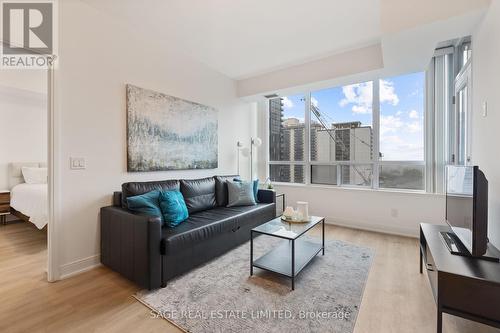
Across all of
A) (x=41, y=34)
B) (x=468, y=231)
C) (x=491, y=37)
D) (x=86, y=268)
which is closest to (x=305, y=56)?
(x=491, y=37)

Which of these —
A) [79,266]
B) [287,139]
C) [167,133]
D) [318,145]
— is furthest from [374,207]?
[79,266]

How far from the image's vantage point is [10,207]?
3803mm

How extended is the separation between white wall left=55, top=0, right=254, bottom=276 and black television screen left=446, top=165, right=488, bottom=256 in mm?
3107

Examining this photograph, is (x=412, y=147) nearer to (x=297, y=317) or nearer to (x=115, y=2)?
(x=297, y=317)

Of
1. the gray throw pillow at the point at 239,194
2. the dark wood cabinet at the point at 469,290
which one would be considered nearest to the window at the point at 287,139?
the gray throw pillow at the point at 239,194

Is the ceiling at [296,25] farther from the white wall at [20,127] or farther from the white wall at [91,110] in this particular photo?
the white wall at [20,127]

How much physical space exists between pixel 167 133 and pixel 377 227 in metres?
3.53

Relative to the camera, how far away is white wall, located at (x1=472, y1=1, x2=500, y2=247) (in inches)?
69.7

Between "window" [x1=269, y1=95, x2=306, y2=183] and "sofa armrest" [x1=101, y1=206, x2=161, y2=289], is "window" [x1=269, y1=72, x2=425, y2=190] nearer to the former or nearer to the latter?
"window" [x1=269, y1=95, x2=306, y2=183]

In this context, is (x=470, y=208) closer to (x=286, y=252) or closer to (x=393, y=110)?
(x=286, y=252)

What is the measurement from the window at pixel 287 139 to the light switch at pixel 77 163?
3527 mm

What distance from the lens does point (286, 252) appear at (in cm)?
246

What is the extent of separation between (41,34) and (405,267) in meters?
4.33

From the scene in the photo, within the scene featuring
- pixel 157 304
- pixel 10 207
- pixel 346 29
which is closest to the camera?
pixel 157 304
